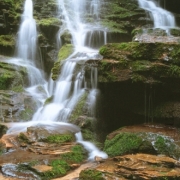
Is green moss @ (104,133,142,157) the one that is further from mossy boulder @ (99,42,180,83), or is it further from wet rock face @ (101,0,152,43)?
wet rock face @ (101,0,152,43)

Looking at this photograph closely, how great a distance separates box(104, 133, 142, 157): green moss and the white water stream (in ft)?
0.87

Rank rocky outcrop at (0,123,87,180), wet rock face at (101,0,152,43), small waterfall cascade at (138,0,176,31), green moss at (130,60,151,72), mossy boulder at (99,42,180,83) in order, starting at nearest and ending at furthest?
rocky outcrop at (0,123,87,180) < mossy boulder at (99,42,180,83) < green moss at (130,60,151,72) < wet rock face at (101,0,152,43) < small waterfall cascade at (138,0,176,31)

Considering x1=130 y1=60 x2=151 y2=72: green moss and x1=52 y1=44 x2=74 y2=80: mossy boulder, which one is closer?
x1=130 y1=60 x2=151 y2=72: green moss

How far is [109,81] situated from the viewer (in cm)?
783

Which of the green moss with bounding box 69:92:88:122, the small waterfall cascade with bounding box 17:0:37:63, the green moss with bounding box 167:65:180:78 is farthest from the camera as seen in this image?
the small waterfall cascade with bounding box 17:0:37:63

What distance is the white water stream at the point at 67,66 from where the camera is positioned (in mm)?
Result: 9709

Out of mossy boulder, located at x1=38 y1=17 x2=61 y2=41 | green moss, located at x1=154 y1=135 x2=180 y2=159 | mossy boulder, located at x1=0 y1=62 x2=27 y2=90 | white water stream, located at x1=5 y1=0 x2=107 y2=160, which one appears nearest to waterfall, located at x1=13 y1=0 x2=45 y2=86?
white water stream, located at x1=5 y1=0 x2=107 y2=160

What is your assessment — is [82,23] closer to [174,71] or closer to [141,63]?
[141,63]

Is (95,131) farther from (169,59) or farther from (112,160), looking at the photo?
(169,59)

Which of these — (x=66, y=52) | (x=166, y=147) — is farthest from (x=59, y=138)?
(x=66, y=52)

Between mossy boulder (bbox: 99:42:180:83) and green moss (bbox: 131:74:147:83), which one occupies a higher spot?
mossy boulder (bbox: 99:42:180:83)

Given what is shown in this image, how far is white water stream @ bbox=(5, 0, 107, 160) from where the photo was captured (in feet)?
31.9

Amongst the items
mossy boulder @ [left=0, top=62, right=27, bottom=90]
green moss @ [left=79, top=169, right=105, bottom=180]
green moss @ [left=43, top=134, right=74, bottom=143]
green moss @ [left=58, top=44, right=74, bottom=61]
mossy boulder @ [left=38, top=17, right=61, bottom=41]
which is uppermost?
mossy boulder @ [left=38, top=17, right=61, bottom=41]

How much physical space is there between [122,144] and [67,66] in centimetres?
549
